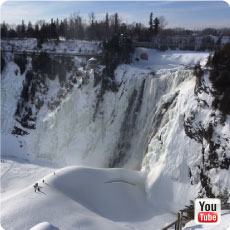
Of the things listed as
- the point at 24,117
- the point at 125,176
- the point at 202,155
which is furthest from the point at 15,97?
the point at 202,155

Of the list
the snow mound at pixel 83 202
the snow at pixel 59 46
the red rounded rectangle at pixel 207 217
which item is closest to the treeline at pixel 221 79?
the snow mound at pixel 83 202

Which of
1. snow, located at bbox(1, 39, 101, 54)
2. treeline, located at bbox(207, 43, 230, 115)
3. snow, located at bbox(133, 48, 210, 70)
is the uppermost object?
snow, located at bbox(1, 39, 101, 54)

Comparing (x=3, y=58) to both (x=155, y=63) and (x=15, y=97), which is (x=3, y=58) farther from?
(x=155, y=63)

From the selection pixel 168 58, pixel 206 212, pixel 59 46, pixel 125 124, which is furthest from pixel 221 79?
pixel 59 46

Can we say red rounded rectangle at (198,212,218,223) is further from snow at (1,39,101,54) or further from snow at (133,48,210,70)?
snow at (1,39,101,54)

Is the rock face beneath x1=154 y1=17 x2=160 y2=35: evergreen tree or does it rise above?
beneath

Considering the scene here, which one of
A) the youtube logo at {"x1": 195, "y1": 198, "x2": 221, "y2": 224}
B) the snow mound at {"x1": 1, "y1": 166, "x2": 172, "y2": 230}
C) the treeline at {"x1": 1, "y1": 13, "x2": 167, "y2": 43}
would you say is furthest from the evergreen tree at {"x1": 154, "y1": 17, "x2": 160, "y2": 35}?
the youtube logo at {"x1": 195, "y1": 198, "x2": 221, "y2": 224}

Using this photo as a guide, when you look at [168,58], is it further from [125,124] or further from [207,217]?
[207,217]
